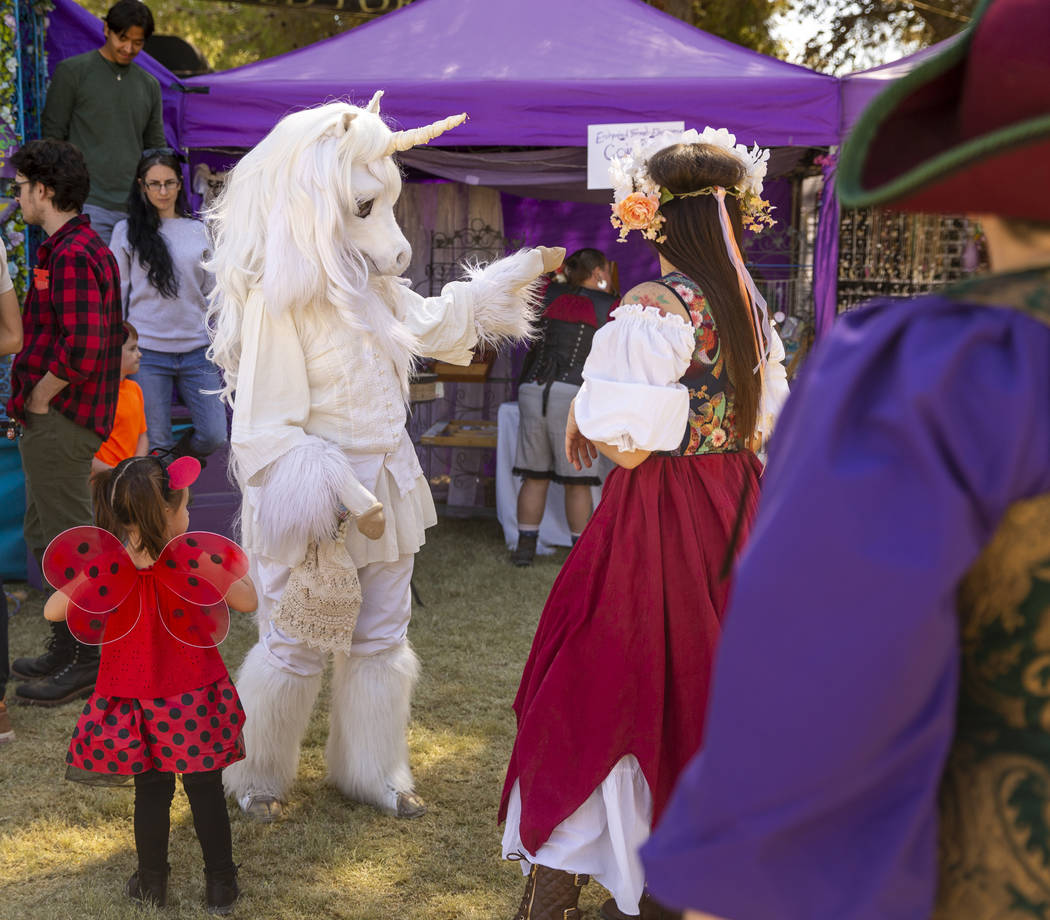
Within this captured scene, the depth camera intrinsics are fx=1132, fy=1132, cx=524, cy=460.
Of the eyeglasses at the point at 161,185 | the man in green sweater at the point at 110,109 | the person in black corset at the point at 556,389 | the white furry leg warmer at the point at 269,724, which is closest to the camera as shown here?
the white furry leg warmer at the point at 269,724

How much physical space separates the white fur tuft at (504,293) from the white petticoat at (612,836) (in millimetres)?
1472

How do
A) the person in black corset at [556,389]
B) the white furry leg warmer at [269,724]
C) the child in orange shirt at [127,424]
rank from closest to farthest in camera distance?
the white furry leg warmer at [269,724] < the child in orange shirt at [127,424] < the person in black corset at [556,389]

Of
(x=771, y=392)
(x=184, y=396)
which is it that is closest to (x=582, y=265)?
(x=184, y=396)

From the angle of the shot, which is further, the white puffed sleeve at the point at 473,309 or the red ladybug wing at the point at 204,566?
the white puffed sleeve at the point at 473,309

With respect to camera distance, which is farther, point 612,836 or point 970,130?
point 612,836

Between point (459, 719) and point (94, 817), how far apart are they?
131 cm

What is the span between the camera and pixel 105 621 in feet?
8.73

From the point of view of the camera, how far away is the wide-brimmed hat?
83 centimetres

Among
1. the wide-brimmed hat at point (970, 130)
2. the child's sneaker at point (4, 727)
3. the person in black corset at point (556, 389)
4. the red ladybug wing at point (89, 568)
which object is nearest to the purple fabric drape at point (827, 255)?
the person in black corset at point (556, 389)

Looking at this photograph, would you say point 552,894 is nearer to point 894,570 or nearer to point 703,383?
point 703,383

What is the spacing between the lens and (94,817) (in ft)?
10.7

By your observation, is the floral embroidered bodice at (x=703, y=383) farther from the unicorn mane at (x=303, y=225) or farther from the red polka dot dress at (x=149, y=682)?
the red polka dot dress at (x=149, y=682)

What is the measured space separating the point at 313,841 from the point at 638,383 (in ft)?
5.42

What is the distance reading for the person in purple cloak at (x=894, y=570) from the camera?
0.79 m
